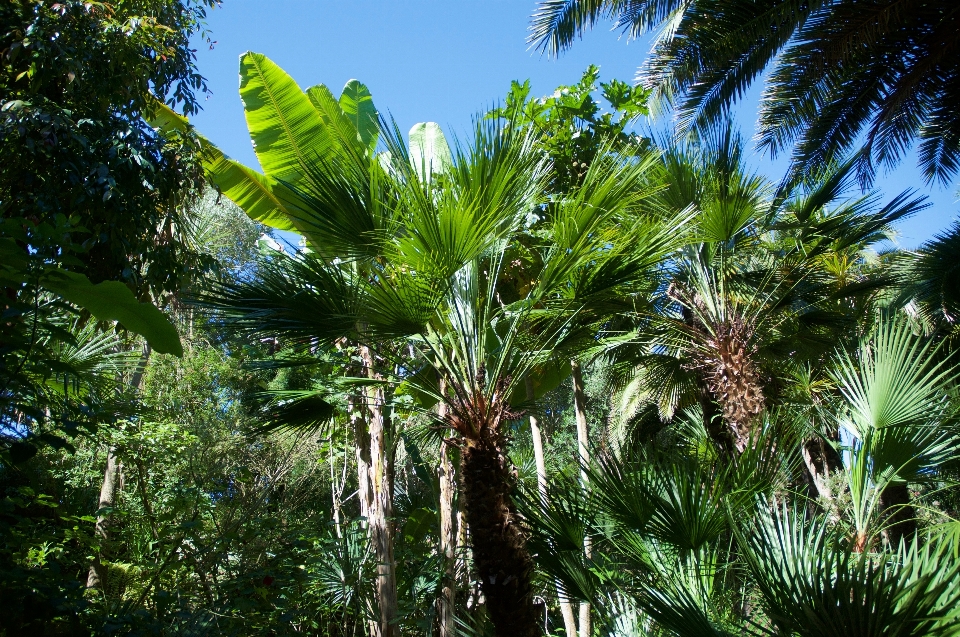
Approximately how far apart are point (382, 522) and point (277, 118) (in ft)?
12.4

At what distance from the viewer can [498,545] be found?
368 centimetres

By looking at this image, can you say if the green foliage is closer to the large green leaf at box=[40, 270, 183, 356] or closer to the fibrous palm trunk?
the fibrous palm trunk

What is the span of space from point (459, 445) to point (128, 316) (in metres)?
2.20

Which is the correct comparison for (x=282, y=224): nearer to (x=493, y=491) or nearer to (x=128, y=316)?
(x=493, y=491)

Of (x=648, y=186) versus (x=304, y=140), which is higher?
(x=304, y=140)

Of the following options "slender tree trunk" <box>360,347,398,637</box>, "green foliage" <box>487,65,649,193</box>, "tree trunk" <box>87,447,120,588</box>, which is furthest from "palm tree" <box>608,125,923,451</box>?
"tree trunk" <box>87,447,120,588</box>

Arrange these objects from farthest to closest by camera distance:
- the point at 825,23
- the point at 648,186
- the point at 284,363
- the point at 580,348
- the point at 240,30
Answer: the point at 240,30
the point at 825,23
the point at 648,186
the point at 580,348
the point at 284,363

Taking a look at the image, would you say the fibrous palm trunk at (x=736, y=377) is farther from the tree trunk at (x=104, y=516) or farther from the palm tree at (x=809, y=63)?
the tree trunk at (x=104, y=516)

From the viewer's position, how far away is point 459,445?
3963 mm

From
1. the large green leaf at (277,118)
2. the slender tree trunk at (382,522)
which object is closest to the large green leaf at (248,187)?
the large green leaf at (277,118)

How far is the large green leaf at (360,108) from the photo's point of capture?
7.34m

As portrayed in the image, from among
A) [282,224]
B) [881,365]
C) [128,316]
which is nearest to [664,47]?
[282,224]

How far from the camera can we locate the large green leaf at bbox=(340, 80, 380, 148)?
7336 millimetres

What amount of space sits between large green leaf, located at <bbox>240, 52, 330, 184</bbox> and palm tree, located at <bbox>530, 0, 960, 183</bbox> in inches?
101
